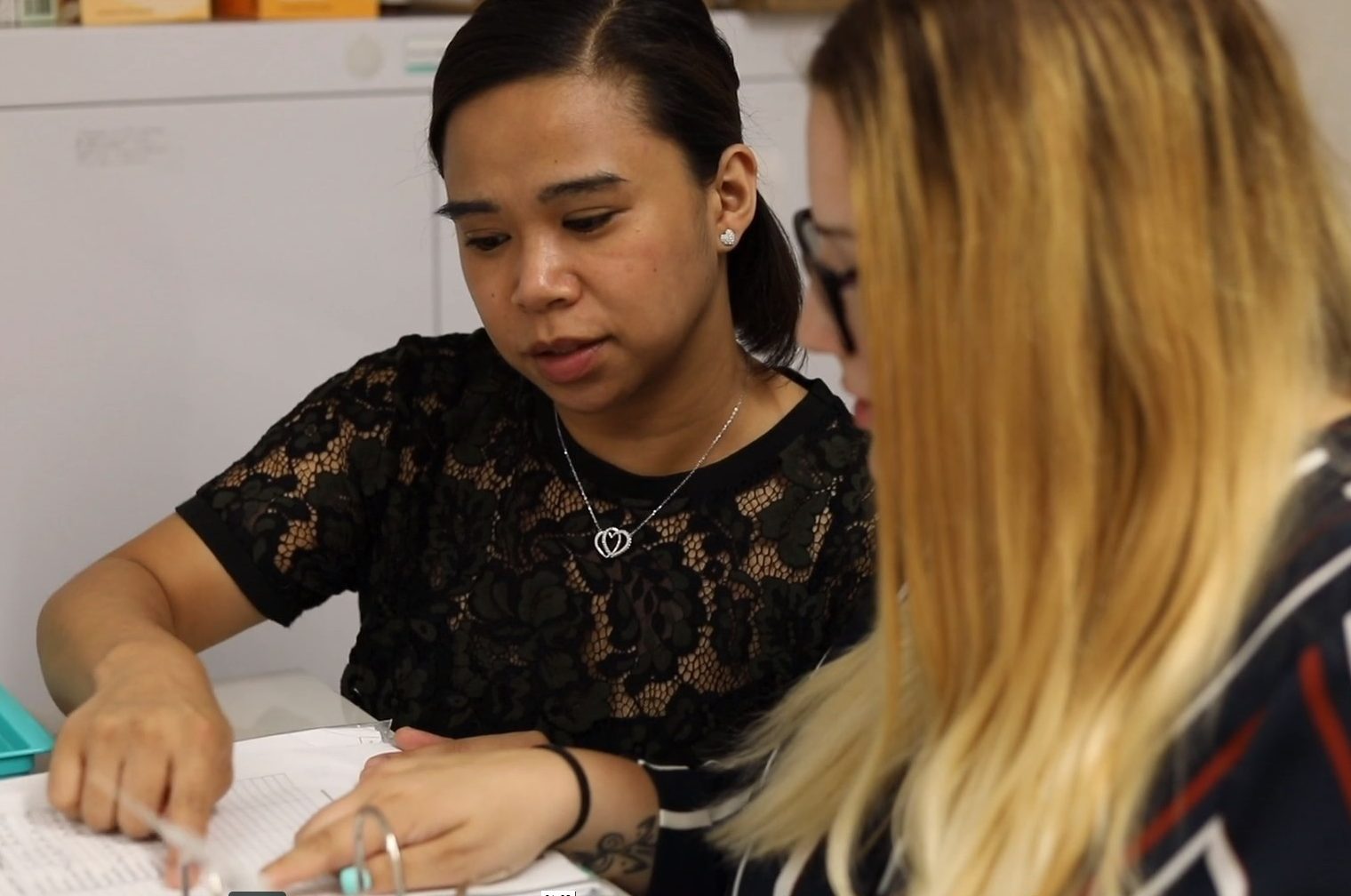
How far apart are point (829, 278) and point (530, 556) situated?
0.59 meters

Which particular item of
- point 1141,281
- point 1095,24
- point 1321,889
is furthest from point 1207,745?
point 1095,24

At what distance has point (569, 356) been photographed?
1.29 m

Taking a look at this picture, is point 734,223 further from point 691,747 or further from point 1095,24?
point 1095,24

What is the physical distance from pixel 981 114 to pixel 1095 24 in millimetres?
64

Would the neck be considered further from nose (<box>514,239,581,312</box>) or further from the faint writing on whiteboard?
the faint writing on whiteboard

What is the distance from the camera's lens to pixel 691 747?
53.9 inches

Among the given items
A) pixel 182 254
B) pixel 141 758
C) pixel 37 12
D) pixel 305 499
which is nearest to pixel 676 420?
pixel 305 499

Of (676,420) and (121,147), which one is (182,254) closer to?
(121,147)

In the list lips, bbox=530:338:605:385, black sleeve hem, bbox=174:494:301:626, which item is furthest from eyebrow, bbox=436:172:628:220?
black sleeve hem, bbox=174:494:301:626

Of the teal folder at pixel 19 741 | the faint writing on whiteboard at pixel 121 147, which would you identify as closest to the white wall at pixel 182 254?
the faint writing on whiteboard at pixel 121 147

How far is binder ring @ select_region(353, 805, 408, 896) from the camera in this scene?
0.91 meters

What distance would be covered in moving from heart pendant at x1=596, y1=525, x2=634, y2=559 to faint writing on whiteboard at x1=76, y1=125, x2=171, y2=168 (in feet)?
2.81

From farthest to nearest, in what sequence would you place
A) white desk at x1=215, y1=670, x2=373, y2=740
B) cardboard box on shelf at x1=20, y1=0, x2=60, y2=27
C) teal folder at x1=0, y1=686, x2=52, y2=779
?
cardboard box on shelf at x1=20, y1=0, x2=60, y2=27 < white desk at x1=215, y1=670, x2=373, y2=740 < teal folder at x1=0, y1=686, x2=52, y2=779

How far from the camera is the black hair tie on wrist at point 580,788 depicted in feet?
3.39
